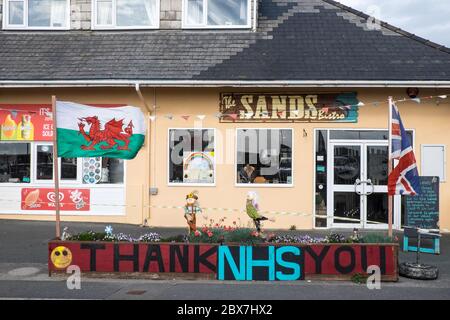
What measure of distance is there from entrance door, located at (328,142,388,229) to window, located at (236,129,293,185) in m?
1.11

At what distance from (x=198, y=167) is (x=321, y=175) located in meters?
3.10

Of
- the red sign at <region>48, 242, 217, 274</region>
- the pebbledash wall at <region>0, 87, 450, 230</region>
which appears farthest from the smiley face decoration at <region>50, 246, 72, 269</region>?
the pebbledash wall at <region>0, 87, 450, 230</region>

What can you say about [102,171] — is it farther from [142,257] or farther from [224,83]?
[142,257]

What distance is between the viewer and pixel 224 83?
40.5 feet

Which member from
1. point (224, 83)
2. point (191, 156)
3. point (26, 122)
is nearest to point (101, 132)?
point (224, 83)

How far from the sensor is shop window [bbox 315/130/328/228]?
1295 centimetres

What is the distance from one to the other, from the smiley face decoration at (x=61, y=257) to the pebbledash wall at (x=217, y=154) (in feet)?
16.6

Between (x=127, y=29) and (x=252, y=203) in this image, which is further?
(x=127, y=29)

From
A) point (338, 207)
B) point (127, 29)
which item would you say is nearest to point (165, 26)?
point (127, 29)

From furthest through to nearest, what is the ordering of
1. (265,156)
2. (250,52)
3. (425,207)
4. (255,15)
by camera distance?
1. (255,15)
2. (250,52)
3. (265,156)
4. (425,207)

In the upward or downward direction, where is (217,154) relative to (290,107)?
downward

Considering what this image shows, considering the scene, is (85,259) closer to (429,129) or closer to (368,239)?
(368,239)

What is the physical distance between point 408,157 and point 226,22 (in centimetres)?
756

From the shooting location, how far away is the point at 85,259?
8047 millimetres
